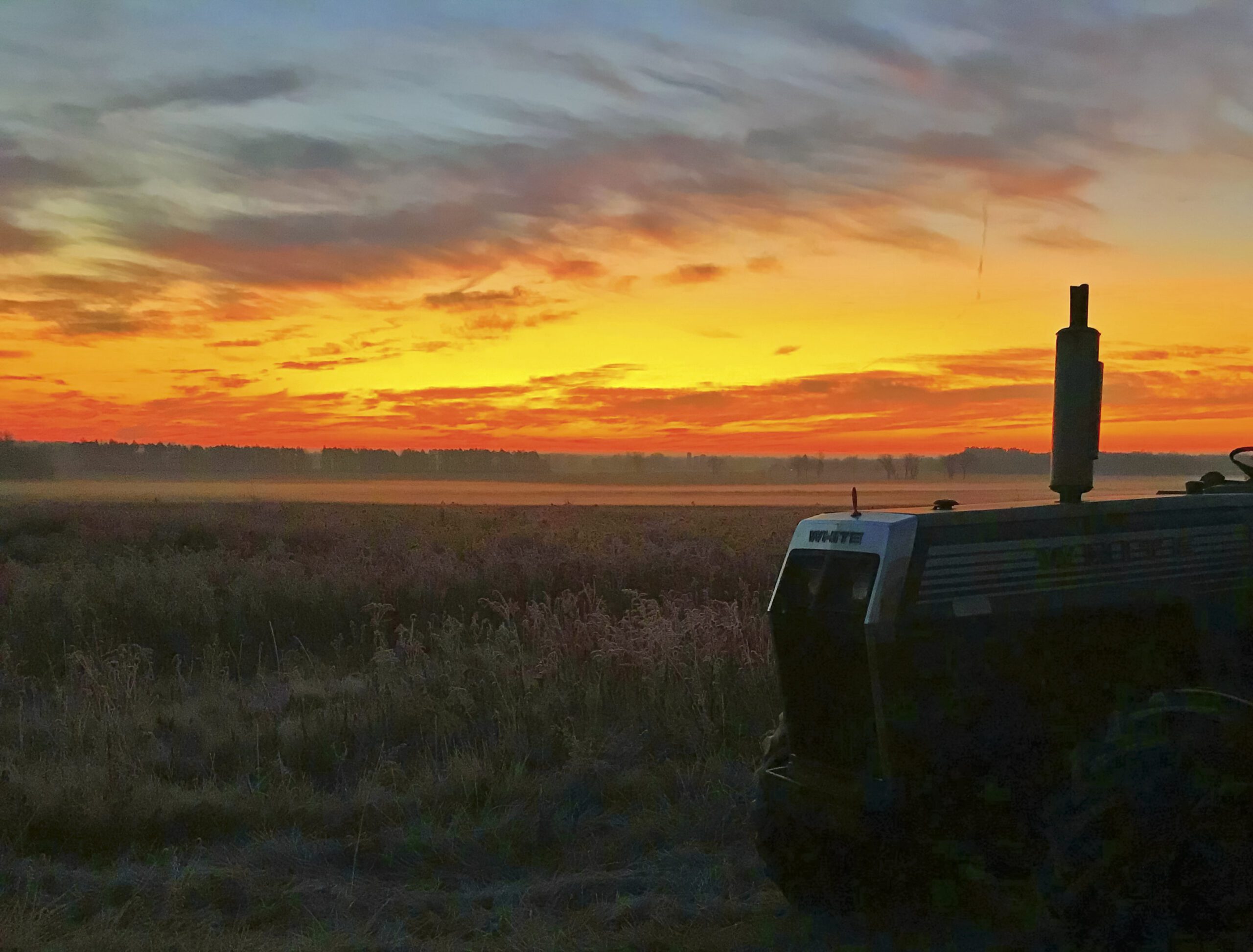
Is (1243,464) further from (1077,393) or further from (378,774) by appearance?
(378,774)

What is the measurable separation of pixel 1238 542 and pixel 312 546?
19662mm

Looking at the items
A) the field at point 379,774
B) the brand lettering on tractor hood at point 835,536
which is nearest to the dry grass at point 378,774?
the field at point 379,774

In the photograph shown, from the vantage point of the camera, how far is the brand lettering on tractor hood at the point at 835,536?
349 cm

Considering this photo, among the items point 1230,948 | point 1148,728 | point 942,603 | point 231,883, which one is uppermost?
point 942,603

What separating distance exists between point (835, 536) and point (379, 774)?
352 cm

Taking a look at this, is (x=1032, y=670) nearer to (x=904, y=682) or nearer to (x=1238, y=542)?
(x=904, y=682)

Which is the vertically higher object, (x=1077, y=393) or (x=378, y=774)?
(x=1077, y=393)

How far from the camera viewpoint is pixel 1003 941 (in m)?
3.99

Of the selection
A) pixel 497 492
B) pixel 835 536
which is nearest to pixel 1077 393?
pixel 835 536

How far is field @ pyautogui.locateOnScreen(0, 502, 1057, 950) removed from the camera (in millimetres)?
4379

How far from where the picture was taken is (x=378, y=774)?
6.02 m

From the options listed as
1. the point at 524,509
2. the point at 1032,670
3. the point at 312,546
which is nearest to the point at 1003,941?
the point at 1032,670

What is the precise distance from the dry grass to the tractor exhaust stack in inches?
80.3

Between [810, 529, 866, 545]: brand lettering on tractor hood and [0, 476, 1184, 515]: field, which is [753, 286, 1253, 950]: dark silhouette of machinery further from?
[0, 476, 1184, 515]: field
